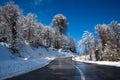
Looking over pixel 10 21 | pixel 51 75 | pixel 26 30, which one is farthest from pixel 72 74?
pixel 26 30

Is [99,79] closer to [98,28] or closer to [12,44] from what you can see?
[12,44]

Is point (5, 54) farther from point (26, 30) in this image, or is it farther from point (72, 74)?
point (26, 30)

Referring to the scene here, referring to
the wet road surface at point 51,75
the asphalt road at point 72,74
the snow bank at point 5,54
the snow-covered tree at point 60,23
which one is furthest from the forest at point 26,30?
the wet road surface at point 51,75

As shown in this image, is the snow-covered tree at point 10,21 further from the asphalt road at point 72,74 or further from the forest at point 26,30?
the asphalt road at point 72,74

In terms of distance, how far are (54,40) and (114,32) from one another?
2505 inches

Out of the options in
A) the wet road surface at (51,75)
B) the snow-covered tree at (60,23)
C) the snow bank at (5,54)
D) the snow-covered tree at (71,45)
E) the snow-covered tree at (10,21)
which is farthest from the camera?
the snow-covered tree at (71,45)

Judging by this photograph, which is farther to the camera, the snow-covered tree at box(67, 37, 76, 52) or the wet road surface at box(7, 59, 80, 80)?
the snow-covered tree at box(67, 37, 76, 52)

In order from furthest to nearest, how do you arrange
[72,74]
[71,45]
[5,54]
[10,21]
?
[71,45]
[10,21]
[5,54]
[72,74]

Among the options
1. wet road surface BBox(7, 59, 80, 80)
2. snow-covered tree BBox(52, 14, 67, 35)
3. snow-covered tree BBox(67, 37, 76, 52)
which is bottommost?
wet road surface BBox(7, 59, 80, 80)

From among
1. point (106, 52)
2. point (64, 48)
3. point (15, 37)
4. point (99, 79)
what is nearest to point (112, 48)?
point (106, 52)

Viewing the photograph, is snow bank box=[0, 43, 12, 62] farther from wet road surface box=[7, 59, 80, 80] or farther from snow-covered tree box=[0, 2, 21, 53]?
wet road surface box=[7, 59, 80, 80]

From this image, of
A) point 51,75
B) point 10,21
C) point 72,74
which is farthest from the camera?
point 10,21

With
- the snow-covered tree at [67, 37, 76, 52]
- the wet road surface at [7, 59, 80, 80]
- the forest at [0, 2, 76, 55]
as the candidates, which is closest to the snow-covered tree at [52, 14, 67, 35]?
the forest at [0, 2, 76, 55]

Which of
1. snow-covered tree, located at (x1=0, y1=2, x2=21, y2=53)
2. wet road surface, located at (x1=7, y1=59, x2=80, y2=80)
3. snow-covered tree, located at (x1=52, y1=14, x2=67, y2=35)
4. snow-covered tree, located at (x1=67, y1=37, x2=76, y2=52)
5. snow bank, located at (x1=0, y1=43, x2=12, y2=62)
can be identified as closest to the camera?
wet road surface, located at (x1=7, y1=59, x2=80, y2=80)
